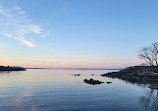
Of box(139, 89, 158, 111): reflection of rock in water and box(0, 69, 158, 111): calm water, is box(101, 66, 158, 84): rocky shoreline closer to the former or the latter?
box(0, 69, 158, 111): calm water

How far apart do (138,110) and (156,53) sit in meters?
76.4

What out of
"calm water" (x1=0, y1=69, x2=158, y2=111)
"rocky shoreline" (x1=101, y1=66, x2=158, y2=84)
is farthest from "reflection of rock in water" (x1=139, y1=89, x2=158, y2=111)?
"rocky shoreline" (x1=101, y1=66, x2=158, y2=84)

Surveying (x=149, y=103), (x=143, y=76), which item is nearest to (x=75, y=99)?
(x=149, y=103)

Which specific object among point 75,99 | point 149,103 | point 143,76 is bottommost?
point 149,103

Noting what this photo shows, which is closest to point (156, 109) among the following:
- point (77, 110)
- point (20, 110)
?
point (77, 110)

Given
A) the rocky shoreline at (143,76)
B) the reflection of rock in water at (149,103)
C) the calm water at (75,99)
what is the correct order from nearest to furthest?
the calm water at (75,99) < the reflection of rock in water at (149,103) < the rocky shoreline at (143,76)

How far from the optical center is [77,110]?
19.6m

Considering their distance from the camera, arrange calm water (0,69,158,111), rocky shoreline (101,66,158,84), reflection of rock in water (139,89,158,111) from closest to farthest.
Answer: calm water (0,69,158,111) < reflection of rock in water (139,89,158,111) < rocky shoreline (101,66,158,84)

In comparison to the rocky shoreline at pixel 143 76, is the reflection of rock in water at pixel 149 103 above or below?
below

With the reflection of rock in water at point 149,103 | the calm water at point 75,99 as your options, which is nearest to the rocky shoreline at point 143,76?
the calm water at point 75,99

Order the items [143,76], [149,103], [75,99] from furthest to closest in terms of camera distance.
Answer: [143,76] < [75,99] < [149,103]

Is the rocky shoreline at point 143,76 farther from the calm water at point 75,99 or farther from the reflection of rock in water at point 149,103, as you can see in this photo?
the reflection of rock in water at point 149,103

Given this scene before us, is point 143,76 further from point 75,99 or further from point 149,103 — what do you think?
point 75,99

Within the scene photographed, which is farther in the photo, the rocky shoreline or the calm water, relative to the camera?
the rocky shoreline
